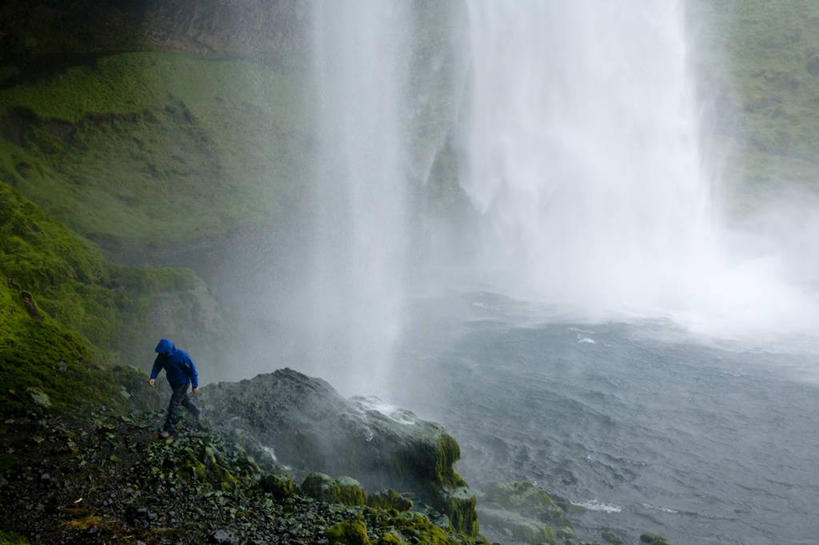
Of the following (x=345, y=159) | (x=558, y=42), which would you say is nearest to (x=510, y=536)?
(x=345, y=159)

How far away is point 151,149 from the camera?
32375 mm

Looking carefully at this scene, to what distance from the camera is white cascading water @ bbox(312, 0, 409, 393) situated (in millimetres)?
32941

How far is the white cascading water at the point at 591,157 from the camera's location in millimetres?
39594

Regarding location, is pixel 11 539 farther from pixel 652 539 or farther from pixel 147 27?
pixel 147 27

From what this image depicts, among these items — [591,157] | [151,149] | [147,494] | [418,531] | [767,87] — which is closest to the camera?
[147,494]

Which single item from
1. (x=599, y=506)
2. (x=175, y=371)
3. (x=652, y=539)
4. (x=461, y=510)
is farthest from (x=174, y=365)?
(x=652, y=539)

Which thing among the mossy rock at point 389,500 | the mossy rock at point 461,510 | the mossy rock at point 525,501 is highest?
the mossy rock at point 389,500

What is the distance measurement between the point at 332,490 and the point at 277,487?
0.98 meters

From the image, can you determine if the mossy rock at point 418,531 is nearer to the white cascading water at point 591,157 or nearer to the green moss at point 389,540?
the green moss at point 389,540

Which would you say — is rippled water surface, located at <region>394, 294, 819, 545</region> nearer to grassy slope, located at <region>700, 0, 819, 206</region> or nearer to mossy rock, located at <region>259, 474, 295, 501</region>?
mossy rock, located at <region>259, 474, 295, 501</region>

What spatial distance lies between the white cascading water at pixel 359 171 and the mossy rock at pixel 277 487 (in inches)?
750

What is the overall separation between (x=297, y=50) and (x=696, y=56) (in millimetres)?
48188

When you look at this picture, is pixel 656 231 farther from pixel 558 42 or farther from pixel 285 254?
pixel 285 254

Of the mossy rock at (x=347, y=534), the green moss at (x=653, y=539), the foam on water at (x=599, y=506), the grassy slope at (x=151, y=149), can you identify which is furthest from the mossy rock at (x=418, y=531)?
the grassy slope at (x=151, y=149)
